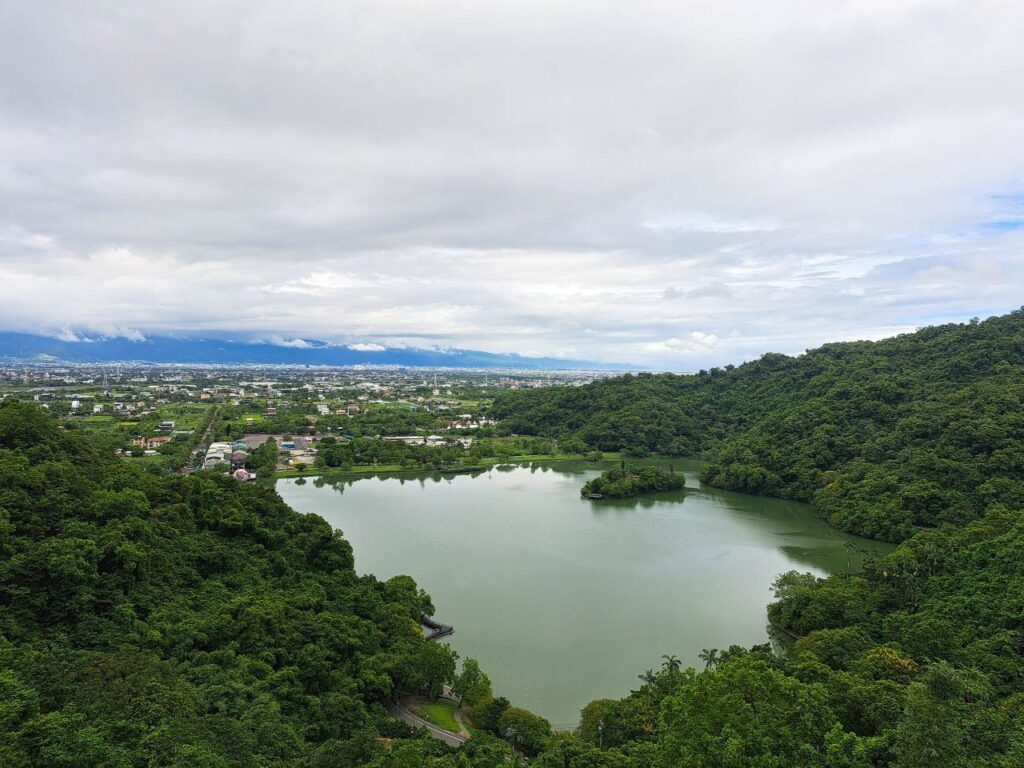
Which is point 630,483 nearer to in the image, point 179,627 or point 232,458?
point 232,458

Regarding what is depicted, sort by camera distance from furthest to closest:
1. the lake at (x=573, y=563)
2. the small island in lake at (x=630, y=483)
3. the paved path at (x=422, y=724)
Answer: the small island in lake at (x=630, y=483) → the lake at (x=573, y=563) → the paved path at (x=422, y=724)

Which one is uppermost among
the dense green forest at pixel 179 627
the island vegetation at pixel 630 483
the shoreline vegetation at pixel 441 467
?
the dense green forest at pixel 179 627

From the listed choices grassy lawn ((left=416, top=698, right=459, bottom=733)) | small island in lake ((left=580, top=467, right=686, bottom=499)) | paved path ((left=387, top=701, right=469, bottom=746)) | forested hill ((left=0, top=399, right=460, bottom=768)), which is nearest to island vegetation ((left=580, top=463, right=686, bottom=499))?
small island in lake ((left=580, top=467, right=686, bottom=499))

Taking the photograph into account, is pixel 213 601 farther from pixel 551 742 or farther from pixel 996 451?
pixel 996 451

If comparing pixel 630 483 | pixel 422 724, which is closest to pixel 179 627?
pixel 422 724

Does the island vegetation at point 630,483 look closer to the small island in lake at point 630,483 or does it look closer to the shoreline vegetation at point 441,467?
the small island in lake at point 630,483

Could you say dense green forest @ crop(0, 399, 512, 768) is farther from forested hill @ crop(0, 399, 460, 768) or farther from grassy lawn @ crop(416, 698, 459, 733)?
grassy lawn @ crop(416, 698, 459, 733)

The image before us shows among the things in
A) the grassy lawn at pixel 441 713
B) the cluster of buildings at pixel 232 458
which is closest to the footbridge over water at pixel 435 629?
the grassy lawn at pixel 441 713
